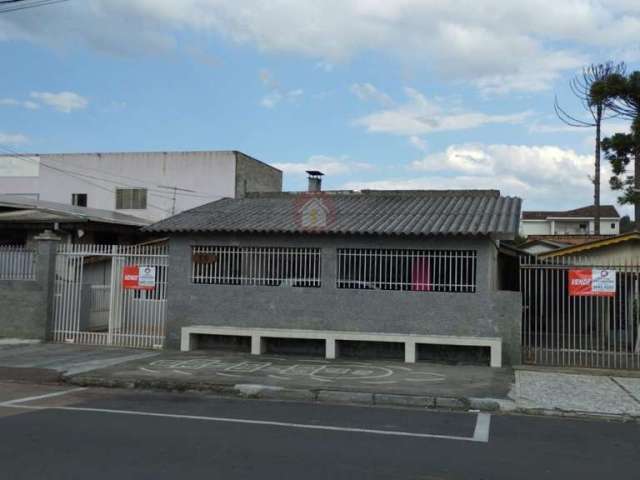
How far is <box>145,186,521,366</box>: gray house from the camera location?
42.5 ft

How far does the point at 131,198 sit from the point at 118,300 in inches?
1034

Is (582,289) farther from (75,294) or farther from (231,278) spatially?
(75,294)

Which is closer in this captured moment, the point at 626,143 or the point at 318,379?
the point at 318,379

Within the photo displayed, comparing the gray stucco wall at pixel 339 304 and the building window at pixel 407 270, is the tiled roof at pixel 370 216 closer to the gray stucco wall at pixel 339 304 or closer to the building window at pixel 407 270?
the gray stucco wall at pixel 339 304

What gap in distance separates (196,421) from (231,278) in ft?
22.6

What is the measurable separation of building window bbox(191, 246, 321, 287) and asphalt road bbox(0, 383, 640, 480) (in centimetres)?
501

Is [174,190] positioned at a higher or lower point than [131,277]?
higher

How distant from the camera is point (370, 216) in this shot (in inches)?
573

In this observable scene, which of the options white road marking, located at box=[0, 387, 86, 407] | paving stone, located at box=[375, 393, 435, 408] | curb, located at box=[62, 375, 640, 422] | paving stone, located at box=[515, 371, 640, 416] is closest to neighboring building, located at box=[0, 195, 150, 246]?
curb, located at box=[62, 375, 640, 422]

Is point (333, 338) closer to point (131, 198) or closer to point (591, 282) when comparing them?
point (591, 282)

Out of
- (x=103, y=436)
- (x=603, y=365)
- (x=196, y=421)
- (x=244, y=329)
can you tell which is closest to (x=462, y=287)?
(x=603, y=365)

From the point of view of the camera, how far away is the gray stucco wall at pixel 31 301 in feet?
49.8

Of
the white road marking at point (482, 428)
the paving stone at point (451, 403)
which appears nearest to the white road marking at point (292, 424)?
the white road marking at point (482, 428)

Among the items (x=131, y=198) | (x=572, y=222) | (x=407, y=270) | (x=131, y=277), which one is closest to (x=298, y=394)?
(x=407, y=270)
